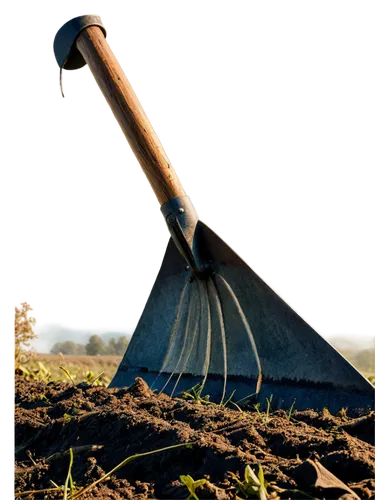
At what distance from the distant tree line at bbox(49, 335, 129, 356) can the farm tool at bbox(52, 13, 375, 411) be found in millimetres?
1120

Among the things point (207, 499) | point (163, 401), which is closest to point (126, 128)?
point (163, 401)

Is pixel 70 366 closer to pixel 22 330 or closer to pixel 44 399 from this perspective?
pixel 22 330

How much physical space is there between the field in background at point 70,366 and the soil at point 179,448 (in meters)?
1.66

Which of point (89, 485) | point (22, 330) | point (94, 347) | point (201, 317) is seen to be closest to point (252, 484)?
point (89, 485)

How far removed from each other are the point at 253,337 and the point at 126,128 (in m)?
1.50

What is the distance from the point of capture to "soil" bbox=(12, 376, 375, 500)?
61.8 inches

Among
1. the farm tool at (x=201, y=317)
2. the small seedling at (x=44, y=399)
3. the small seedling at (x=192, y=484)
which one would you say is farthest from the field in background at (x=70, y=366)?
the small seedling at (x=192, y=484)

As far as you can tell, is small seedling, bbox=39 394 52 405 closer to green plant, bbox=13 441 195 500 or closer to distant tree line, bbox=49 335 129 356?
green plant, bbox=13 441 195 500

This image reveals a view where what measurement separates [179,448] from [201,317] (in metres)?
1.35

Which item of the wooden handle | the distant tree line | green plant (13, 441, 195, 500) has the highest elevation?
the wooden handle

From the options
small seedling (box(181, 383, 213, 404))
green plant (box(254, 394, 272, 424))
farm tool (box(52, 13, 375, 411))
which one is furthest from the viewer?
small seedling (box(181, 383, 213, 404))

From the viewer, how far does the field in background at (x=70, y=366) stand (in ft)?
14.0

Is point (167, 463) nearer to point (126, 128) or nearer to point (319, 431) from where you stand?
point (319, 431)

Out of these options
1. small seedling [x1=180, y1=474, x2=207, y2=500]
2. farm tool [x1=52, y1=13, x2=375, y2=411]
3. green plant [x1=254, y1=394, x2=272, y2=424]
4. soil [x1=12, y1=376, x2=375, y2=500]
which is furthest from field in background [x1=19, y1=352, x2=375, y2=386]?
small seedling [x1=180, y1=474, x2=207, y2=500]
